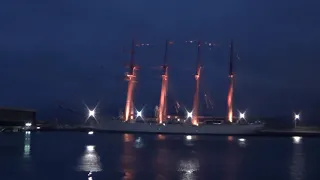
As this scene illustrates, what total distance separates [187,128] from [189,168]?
117586 millimetres

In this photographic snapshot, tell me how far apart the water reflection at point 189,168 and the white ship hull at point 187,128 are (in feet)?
354

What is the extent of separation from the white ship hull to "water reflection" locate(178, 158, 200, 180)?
108m

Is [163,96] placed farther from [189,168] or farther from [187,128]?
[189,168]

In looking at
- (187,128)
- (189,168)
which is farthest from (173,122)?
(189,168)

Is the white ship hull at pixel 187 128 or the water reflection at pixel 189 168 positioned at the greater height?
the white ship hull at pixel 187 128

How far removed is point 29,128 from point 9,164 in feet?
454

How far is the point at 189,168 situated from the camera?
4703 centimetres

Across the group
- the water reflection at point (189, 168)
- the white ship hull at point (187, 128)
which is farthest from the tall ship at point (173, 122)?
the water reflection at point (189, 168)

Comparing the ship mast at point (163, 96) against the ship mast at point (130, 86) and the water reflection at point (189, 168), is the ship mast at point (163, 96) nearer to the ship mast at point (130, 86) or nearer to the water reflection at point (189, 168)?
the ship mast at point (130, 86)

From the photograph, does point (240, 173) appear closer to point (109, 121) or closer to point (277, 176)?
point (277, 176)

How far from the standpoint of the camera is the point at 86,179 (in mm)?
37094

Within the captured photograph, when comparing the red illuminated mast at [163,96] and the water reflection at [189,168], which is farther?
the red illuminated mast at [163,96]

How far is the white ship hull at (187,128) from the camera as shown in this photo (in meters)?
164

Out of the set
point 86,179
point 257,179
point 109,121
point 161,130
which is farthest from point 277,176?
point 109,121
